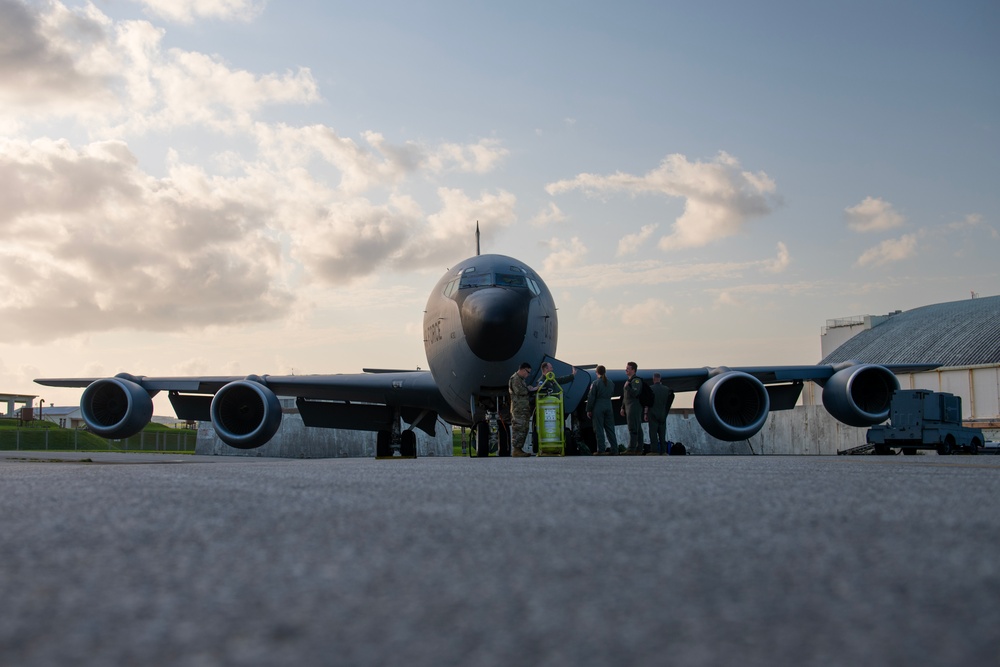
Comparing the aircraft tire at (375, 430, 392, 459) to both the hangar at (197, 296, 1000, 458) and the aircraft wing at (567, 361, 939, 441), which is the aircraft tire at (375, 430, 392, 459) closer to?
the aircraft wing at (567, 361, 939, 441)

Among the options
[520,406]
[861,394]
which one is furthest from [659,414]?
[861,394]

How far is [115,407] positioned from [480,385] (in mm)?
7630

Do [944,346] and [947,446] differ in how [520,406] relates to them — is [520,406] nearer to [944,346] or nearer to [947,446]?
[947,446]

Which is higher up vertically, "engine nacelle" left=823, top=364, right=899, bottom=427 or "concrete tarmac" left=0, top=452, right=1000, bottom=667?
"engine nacelle" left=823, top=364, right=899, bottom=427

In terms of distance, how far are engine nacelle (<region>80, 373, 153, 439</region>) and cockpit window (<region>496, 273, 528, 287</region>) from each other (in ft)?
23.7

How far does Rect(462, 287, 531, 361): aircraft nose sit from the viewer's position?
13.2 m

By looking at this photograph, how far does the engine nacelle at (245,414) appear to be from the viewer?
14.8 metres

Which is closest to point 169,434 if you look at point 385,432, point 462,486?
point 385,432

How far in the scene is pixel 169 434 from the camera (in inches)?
2100

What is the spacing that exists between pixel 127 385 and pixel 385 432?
5.52 metres

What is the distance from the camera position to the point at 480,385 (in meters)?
14.0

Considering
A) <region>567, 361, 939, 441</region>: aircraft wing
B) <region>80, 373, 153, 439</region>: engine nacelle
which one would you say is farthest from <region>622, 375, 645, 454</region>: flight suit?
<region>80, 373, 153, 439</region>: engine nacelle

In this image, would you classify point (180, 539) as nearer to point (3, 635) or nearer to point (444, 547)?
point (444, 547)

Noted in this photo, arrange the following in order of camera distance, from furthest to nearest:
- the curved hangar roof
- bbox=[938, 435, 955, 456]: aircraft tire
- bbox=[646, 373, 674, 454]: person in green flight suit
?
the curved hangar roof < bbox=[938, 435, 955, 456]: aircraft tire < bbox=[646, 373, 674, 454]: person in green flight suit
